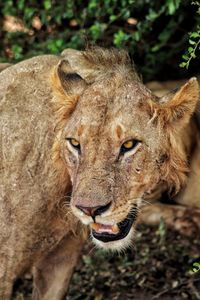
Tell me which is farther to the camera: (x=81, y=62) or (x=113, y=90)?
(x=81, y=62)

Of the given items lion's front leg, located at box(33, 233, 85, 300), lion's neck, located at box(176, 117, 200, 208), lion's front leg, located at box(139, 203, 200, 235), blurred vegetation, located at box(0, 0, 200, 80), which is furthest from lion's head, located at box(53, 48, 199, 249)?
lion's front leg, located at box(139, 203, 200, 235)

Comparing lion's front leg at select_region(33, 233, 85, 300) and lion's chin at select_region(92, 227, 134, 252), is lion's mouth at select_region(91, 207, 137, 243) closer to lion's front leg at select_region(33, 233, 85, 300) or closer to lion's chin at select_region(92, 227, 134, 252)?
lion's chin at select_region(92, 227, 134, 252)

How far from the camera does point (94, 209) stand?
324 centimetres

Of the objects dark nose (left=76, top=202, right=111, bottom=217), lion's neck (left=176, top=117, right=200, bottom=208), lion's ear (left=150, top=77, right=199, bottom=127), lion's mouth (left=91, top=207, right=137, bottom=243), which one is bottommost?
lion's neck (left=176, top=117, right=200, bottom=208)

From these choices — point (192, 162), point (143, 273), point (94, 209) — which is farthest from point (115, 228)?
point (143, 273)

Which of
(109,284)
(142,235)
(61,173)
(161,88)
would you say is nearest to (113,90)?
A: (61,173)

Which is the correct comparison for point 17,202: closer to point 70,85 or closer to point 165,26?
point 70,85

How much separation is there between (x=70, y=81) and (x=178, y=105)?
462 millimetres

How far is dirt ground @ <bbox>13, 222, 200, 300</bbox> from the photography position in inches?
195

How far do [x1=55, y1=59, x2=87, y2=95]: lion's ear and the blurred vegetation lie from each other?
109 cm

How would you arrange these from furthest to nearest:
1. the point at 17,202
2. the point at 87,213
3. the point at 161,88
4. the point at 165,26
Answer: the point at 165,26 → the point at 161,88 → the point at 17,202 → the point at 87,213

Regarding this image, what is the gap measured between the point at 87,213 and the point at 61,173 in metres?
0.41

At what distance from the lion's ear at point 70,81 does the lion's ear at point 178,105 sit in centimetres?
32

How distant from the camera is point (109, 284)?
201 inches
